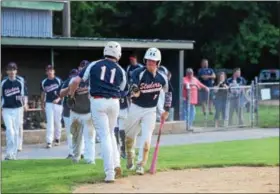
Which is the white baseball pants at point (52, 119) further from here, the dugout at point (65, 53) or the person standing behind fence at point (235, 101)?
the person standing behind fence at point (235, 101)

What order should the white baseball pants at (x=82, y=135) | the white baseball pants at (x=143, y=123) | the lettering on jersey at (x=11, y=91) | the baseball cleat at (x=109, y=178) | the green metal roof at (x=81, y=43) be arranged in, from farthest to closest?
the green metal roof at (x=81, y=43), the lettering on jersey at (x=11, y=91), the white baseball pants at (x=82, y=135), the white baseball pants at (x=143, y=123), the baseball cleat at (x=109, y=178)

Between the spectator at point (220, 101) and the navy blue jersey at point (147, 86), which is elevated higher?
the navy blue jersey at point (147, 86)

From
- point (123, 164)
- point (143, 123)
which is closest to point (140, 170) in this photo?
point (143, 123)

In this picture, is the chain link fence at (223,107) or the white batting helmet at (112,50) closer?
the white batting helmet at (112,50)

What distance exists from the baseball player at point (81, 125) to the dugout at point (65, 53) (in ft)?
24.4

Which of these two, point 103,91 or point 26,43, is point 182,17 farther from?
point 103,91

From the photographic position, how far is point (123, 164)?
12484mm

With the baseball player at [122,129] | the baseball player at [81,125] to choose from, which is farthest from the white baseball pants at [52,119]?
the baseball player at [81,125]

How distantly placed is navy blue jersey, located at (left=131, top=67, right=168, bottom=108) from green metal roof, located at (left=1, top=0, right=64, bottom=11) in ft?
36.9

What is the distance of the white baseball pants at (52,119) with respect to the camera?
57.0ft

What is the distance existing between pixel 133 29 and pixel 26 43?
25.8m

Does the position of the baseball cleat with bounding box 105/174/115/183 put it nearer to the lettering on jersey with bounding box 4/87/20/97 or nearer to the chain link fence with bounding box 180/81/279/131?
the lettering on jersey with bounding box 4/87/20/97

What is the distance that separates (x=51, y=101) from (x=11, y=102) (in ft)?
10.4

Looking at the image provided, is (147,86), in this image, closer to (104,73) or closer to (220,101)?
(104,73)
